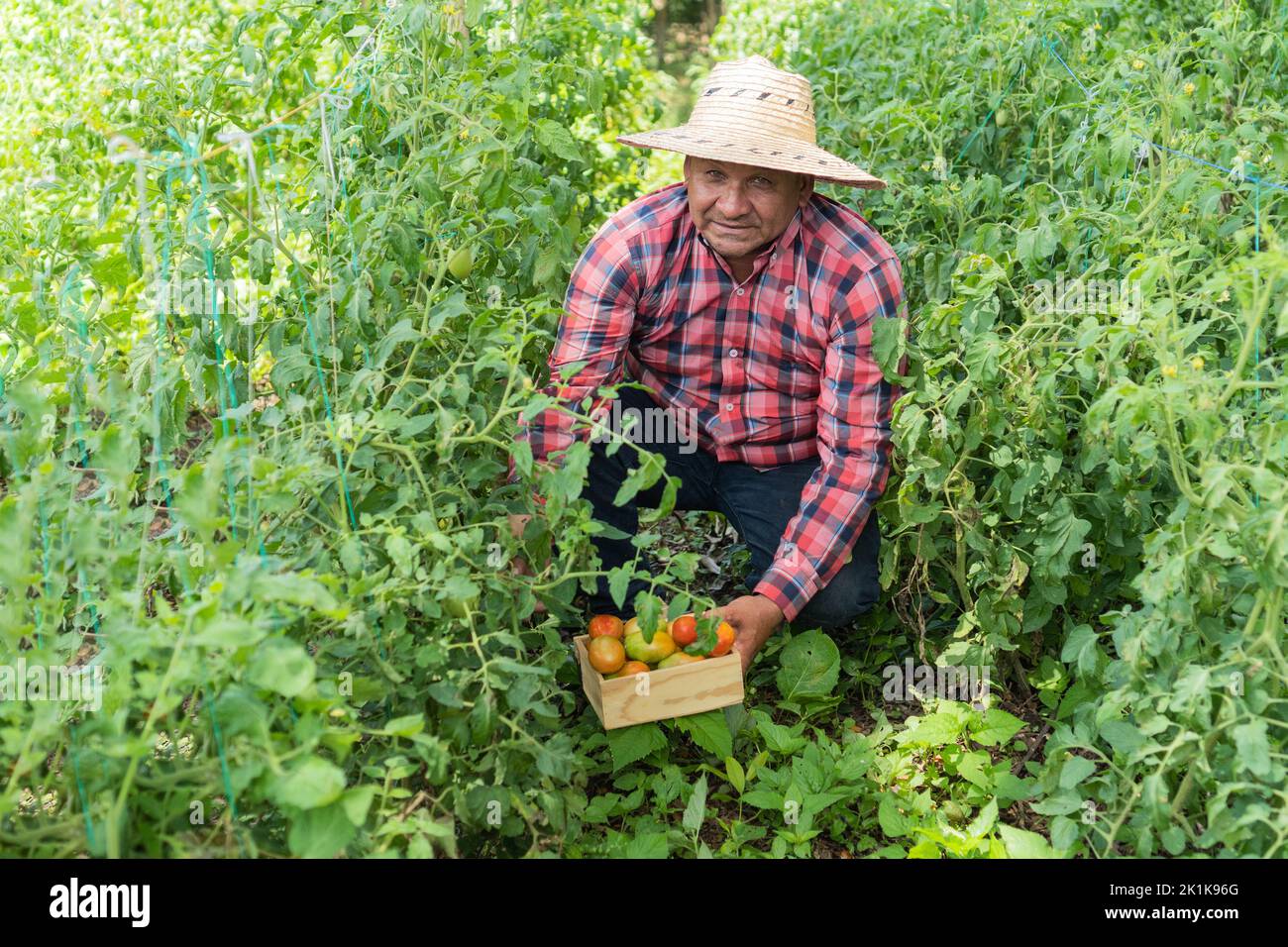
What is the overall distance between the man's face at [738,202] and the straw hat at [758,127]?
0.05 meters

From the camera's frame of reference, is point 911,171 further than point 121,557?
Yes

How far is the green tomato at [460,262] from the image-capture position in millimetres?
2430

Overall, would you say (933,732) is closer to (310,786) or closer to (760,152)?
(760,152)

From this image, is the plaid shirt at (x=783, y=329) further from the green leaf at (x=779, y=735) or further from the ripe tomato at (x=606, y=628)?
the ripe tomato at (x=606, y=628)

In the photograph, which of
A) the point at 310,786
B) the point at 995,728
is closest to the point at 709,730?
the point at 995,728

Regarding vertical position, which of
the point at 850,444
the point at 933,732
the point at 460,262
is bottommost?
the point at 933,732

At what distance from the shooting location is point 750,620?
254cm

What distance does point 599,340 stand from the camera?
2.71 m

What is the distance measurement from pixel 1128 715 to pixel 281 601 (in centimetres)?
151

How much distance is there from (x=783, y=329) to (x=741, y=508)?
450 mm

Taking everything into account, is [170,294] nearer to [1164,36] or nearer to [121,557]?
[121,557]

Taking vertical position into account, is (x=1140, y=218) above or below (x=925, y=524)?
above
